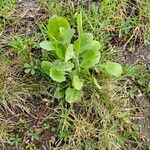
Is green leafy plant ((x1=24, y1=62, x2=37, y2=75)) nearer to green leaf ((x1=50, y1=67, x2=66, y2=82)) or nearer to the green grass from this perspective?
the green grass

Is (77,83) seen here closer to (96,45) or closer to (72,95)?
(72,95)

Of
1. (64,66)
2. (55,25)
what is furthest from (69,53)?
(55,25)

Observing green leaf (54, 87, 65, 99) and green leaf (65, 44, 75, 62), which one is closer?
green leaf (65, 44, 75, 62)

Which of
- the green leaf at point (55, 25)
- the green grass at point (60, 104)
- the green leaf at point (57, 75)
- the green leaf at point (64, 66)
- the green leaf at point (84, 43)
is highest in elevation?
the green leaf at point (55, 25)

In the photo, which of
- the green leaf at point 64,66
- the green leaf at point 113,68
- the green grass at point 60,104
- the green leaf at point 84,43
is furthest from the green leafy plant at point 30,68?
the green leaf at point 113,68

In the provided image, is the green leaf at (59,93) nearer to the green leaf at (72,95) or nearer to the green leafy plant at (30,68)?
the green leaf at (72,95)

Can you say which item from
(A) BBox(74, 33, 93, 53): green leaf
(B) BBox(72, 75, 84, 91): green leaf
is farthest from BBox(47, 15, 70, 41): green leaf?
(B) BBox(72, 75, 84, 91): green leaf

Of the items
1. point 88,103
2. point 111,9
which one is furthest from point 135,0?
point 88,103
